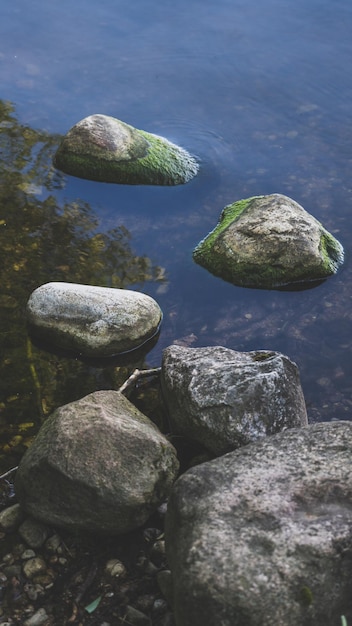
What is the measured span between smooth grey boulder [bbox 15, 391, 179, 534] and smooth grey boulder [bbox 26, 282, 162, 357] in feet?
6.02

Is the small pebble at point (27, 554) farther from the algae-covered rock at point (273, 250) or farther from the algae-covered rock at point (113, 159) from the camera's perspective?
the algae-covered rock at point (113, 159)

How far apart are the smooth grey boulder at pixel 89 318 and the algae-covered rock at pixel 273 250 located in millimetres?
1413

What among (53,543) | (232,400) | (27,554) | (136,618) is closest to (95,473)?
(53,543)

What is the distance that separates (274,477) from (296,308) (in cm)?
386

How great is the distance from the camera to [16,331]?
7.51 metres

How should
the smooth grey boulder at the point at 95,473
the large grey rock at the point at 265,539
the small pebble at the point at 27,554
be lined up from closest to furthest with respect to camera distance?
the large grey rock at the point at 265,539, the smooth grey boulder at the point at 95,473, the small pebble at the point at 27,554

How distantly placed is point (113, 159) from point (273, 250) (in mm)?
2849

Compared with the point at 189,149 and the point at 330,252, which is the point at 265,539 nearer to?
the point at 330,252

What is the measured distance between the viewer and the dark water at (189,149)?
756cm

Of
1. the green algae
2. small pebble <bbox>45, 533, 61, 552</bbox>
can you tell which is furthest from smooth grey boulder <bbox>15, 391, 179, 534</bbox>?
the green algae

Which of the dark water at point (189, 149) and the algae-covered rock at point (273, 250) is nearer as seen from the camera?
the dark water at point (189, 149)

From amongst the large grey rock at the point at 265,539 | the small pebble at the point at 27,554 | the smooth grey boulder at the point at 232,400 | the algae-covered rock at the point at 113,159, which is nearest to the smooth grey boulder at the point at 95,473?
the small pebble at the point at 27,554

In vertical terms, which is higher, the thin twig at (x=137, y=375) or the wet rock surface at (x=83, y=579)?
the wet rock surface at (x=83, y=579)

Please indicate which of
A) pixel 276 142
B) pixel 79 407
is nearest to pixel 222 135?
pixel 276 142
